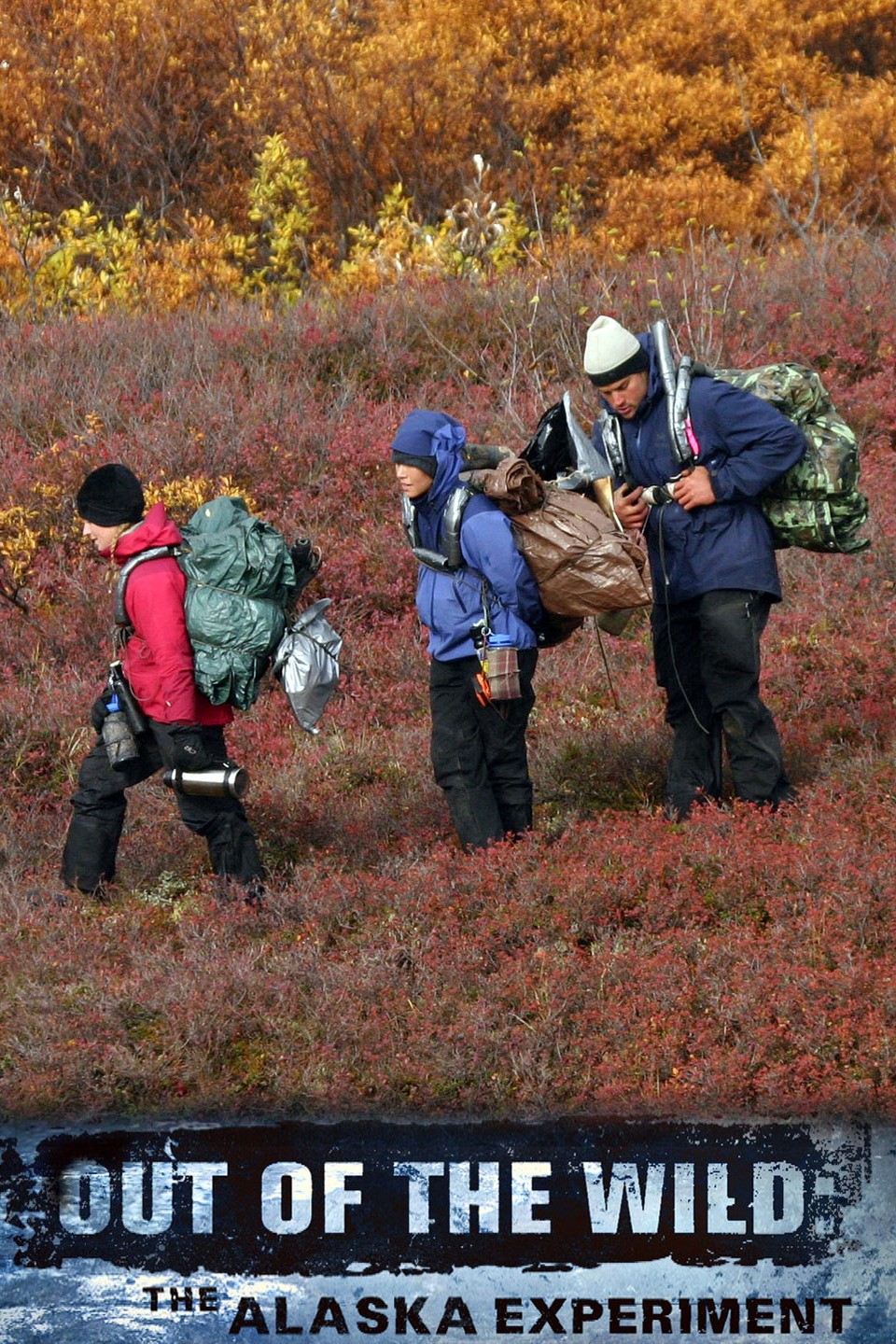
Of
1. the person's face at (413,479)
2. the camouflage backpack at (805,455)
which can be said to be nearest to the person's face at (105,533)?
the person's face at (413,479)

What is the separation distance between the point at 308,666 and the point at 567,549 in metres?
1.10

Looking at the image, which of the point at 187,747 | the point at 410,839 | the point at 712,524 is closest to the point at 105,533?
the point at 187,747

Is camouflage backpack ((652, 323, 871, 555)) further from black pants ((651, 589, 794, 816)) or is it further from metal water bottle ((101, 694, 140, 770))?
metal water bottle ((101, 694, 140, 770))

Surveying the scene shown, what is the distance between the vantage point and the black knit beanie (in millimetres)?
6102

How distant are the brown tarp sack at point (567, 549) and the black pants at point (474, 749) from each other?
1.02ft

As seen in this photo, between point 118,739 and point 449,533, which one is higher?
point 449,533

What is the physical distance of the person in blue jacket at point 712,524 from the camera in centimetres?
614

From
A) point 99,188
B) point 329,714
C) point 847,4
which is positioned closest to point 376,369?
point 329,714

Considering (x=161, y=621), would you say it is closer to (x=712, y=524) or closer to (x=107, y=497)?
(x=107, y=497)

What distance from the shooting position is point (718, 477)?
622 cm

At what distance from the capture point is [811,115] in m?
17.5

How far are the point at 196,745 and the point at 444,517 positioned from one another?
1309 millimetres

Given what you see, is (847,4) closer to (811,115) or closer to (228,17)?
(811,115)

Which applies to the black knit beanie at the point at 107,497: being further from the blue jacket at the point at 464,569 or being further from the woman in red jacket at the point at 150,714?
the blue jacket at the point at 464,569
